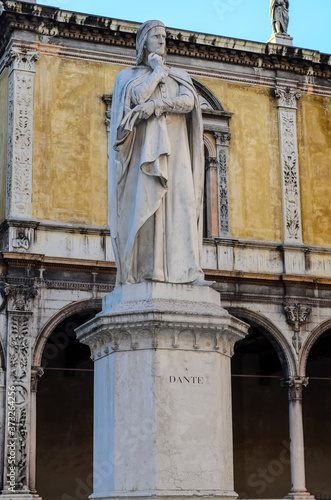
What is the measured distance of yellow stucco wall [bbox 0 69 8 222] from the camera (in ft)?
66.0

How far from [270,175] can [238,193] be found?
93 cm

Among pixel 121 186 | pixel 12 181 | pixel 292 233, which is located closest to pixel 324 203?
pixel 292 233

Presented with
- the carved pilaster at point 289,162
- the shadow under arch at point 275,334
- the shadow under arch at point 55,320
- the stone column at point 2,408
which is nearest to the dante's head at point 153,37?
the stone column at point 2,408

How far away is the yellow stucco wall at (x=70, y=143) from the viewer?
65.4ft

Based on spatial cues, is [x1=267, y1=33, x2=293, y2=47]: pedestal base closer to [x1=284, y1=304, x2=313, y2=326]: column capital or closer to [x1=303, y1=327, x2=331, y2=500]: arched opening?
[x1=284, y1=304, x2=313, y2=326]: column capital

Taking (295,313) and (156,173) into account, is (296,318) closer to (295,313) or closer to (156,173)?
(295,313)

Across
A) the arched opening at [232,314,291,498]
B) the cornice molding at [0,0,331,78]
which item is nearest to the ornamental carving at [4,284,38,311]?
the cornice molding at [0,0,331,78]

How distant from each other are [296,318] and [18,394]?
6020 mm

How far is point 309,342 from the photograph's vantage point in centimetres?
2075

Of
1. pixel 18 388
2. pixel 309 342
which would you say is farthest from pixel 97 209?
pixel 309 342

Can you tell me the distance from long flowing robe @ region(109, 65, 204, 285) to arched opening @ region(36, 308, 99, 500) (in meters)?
15.0

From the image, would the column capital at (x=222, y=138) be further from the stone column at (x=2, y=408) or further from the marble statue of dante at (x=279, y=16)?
the stone column at (x=2, y=408)

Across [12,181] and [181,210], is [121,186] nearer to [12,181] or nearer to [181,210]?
[181,210]

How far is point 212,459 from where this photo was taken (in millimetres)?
Result: 6566
